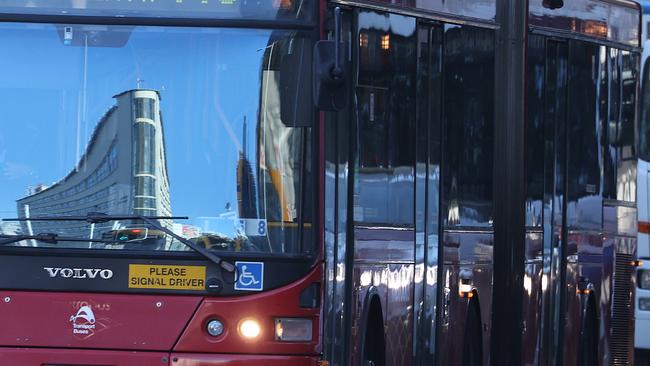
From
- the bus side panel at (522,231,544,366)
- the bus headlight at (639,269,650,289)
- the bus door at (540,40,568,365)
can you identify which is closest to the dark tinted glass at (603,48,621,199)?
the bus door at (540,40,568,365)

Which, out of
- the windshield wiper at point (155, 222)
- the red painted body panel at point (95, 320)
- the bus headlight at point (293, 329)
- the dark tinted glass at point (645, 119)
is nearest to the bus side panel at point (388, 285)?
the bus headlight at point (293, 329)

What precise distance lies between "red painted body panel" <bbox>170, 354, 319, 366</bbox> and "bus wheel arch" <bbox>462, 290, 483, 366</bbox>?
297 cm

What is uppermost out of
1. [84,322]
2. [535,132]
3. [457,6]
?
[457,6]

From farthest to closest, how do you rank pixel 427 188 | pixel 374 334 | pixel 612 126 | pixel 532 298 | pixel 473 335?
pixel 612 126
pixel 532 298
pixel 473 335
pixel 427 188
pixel 374 334

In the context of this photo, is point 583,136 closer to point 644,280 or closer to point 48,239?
point 644,280

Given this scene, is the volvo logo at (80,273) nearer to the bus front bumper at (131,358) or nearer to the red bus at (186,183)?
the red bus at (186,183)

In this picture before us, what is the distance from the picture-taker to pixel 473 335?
36.7ft

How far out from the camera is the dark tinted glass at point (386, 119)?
9156mm

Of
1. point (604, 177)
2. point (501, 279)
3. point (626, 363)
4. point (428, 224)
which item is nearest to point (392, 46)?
point (428, 224)

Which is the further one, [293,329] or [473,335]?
[473,335]

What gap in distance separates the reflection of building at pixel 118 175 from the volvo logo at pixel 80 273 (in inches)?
7.4

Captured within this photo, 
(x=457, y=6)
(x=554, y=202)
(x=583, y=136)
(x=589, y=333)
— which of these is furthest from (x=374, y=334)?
(x=589, y=333)

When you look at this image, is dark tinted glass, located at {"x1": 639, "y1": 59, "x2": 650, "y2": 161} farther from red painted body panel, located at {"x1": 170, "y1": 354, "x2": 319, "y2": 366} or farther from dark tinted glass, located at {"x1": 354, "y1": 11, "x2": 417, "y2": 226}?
red painted body panel, located at {"x1": 170, "y1": 354, "x2": 319, "y2": 366}

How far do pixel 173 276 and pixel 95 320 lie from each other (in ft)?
1.54
